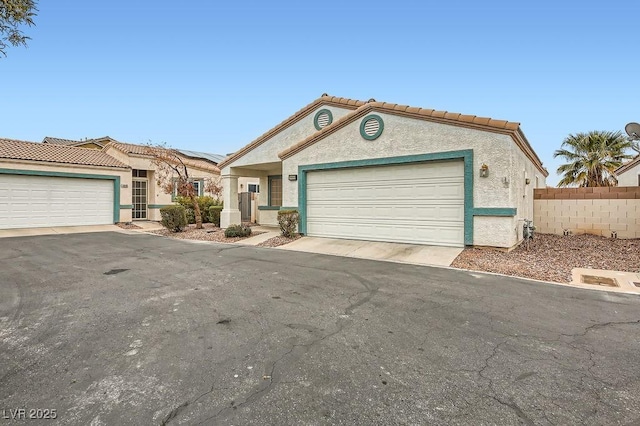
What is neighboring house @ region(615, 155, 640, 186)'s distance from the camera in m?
16.3

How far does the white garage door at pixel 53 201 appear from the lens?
1503cm

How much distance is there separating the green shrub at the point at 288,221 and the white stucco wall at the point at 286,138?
3.44 metres

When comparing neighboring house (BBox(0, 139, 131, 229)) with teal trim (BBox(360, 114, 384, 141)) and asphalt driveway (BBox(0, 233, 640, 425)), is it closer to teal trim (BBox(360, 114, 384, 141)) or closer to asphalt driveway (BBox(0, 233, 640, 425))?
asphalt driveway (BBox(0, 233, 640, 425))

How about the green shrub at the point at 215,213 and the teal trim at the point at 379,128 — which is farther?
the green shrub at the point at 215,213

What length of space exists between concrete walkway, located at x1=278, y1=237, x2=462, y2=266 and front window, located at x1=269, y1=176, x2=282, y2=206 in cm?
583

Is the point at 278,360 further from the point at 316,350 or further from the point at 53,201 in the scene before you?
the point at 53,201

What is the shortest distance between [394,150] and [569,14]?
822 cm

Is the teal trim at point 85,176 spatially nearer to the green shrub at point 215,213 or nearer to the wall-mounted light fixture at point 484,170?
the green shrub at point 215,213

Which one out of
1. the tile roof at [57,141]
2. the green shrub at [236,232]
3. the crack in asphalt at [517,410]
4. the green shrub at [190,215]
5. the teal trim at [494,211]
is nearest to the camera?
the crack in asphalt at [517,410]

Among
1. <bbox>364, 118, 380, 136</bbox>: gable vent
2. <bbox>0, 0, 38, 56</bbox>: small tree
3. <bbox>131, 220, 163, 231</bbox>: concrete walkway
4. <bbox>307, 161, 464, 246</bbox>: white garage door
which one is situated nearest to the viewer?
<bbox>0, 0, 38, 56</bbox>: small tree

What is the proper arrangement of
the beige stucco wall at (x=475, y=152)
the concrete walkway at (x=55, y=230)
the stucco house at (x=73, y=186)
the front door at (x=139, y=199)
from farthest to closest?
the front door at (x=139, y=199)
the stucco house at (x=73, y=186)
the concrete walkway at (x=55, y=230)
the beige stucco wall at (x=475, y=152)

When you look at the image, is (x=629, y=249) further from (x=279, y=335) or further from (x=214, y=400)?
(x=214, y=400)

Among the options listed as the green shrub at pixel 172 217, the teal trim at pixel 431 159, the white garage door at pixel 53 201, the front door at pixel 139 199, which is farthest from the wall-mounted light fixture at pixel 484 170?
the front door at pixel 139 199

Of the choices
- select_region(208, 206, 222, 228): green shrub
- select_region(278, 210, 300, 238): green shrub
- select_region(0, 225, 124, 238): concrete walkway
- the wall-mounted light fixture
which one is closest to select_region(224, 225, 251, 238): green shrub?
select_region(278, 210, 300, 238): green shrub
